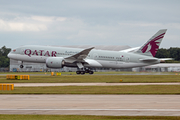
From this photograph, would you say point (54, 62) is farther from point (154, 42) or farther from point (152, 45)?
point (154, 42)

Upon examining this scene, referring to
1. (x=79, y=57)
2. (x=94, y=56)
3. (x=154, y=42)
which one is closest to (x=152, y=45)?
(x=154, y=42)

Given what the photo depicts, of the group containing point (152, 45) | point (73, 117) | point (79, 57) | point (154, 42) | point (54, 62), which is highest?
point (154, 42)

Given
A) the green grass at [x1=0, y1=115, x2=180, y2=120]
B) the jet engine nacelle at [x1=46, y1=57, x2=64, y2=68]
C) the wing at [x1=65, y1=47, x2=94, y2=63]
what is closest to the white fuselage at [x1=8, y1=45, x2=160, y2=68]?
the wing at [x1=65, y1=47, x2=94, y2=63]

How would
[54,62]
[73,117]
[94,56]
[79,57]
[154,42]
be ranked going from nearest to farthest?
1. [73,117]
2. [54,62]
3. [79,57]
4. [154,42]
5. [94,56]

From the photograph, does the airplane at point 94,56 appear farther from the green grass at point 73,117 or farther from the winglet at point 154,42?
the green grass at point 73,117

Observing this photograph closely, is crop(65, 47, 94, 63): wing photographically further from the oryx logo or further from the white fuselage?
the oryx logo

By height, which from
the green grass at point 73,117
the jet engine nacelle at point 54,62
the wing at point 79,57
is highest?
the wing at point 79,57

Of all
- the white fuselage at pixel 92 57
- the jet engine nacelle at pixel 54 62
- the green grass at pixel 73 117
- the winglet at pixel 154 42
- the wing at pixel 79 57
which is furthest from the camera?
the winglet at pixel 154 42

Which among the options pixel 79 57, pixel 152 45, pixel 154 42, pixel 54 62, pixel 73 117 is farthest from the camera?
pixel 152 45

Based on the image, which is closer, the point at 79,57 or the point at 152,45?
the point at 79,57

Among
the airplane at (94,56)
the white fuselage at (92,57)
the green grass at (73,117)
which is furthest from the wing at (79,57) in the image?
the green grass at (73,117)

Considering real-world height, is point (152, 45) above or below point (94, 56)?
above

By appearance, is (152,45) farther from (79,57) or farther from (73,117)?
(73,117)

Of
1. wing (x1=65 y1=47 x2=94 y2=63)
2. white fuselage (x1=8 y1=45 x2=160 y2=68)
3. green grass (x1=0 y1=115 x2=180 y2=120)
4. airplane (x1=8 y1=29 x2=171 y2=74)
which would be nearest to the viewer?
green grass (x1=0 y1=115 x2=180 y2=120)
